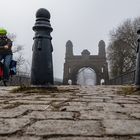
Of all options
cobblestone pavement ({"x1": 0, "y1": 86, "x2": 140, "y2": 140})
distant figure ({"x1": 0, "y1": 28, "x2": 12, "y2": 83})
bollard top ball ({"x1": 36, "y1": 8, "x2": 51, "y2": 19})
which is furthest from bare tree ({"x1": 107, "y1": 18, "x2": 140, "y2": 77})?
cobblestone pavement ({"x1": 0, "y1": 86, "x2": 140, "y2": 140})

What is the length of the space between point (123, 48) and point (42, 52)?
32.3 metres

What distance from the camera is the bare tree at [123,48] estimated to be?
124 ft

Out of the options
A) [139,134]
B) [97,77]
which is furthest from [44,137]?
[97,77]

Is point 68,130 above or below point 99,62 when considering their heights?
below

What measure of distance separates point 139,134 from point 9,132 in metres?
0.94

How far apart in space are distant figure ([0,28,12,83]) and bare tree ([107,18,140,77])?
29.4 m

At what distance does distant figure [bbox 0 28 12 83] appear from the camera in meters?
9.21

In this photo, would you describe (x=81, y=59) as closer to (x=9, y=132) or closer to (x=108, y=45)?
(x=108, y=45)

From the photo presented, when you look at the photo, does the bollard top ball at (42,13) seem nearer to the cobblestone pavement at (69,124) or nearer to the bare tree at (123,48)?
the cobblestone pavement at (69,124)

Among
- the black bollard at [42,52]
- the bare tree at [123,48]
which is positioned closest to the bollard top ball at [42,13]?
the black bollard at [42,52]

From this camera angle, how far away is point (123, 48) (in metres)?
38.0

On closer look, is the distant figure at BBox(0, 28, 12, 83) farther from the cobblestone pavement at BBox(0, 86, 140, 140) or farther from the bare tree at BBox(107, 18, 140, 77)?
the bare tree at BBox(107, 18, 140, 77)

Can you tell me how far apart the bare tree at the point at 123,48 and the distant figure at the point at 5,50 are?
29419 millimetres

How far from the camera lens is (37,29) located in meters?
6.70
